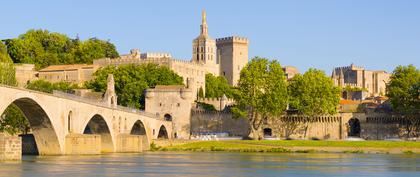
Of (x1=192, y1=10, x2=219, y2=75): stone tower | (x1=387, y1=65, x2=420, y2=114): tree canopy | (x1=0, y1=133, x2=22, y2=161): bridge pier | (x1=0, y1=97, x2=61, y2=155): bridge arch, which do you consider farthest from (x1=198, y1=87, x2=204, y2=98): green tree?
(x1=0, y1=133, x2=22, y2=161): bridge pier

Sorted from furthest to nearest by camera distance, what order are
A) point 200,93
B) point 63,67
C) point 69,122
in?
point 63,67
point 200,93
point 69,122

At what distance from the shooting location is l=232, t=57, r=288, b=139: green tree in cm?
10094

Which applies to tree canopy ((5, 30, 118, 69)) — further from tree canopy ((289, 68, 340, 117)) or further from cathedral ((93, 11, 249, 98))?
tree canopy ((289, 68, 340, 117))

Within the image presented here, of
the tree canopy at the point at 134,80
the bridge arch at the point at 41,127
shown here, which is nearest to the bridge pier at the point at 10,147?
the bridge arch at the point at 41,127

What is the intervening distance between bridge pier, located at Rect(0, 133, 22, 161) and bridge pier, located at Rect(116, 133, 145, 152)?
2310 centimetres

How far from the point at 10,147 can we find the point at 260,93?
158 feet

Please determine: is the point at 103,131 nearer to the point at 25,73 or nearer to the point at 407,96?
the point at 407,96

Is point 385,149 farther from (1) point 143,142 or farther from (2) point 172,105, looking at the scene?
(2) point 172,105

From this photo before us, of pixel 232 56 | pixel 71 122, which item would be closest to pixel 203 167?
pixel 71 122

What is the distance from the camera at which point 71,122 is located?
69.7 m

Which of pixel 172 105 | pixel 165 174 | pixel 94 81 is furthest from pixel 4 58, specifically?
pixel 165 174

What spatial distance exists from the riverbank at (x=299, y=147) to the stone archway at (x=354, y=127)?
2195 cm

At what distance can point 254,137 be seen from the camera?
4011 inches

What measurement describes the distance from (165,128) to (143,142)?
769 inches
